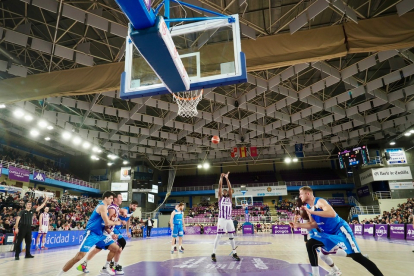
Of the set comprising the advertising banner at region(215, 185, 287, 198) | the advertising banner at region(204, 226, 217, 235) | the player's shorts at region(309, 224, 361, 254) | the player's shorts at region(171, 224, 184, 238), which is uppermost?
the advertising banner at region(215, 185, 287, 198)

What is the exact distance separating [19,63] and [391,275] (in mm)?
18607

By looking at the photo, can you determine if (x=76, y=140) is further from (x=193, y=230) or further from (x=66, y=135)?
(x=193, y=230)

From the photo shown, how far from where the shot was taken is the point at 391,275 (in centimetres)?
518

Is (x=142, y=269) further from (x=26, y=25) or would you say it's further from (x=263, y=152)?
(x=263, y=152)

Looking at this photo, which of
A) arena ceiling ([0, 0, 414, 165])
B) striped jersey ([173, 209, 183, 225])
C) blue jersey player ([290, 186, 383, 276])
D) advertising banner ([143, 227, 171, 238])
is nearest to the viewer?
blue jersey player ([290, 186, 383, 276])

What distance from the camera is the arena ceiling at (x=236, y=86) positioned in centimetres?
1145

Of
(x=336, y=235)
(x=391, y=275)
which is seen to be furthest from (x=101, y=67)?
(x=391, y=275)

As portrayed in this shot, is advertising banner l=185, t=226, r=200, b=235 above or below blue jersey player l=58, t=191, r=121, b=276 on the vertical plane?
below

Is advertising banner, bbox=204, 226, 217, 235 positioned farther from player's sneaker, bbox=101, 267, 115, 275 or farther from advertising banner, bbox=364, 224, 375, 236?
player's sneaker, bbox=101, 267, 115, 275

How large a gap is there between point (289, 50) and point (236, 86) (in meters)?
7.24

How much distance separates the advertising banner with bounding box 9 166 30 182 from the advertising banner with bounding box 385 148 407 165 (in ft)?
116

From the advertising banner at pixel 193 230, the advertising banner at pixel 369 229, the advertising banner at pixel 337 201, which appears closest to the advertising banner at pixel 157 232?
the advertising banner at pixel 193 230

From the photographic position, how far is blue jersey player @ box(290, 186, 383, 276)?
13.3ft

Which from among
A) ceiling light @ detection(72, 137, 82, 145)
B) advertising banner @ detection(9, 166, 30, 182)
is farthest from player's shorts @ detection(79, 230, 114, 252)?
advertising banner @ detection(9, 166, 30, 182)
